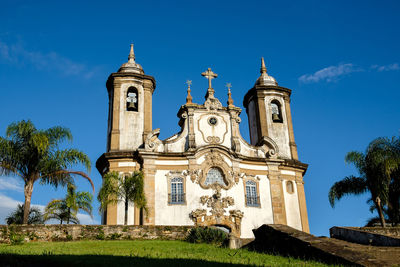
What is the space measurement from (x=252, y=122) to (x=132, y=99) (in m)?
8.98

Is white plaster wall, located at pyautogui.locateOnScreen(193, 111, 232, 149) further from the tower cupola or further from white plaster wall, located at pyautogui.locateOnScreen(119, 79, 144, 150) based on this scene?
the tower cupola

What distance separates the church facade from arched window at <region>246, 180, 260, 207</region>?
6cm

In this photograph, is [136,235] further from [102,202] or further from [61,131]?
[61,131]

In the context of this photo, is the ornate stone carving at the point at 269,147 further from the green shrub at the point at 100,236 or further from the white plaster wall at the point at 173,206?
the green shrub at the point at 100,236

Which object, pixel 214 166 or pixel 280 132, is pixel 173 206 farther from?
pixel 280 132

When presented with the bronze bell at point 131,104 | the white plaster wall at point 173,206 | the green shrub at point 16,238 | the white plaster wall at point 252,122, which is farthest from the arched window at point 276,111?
the green shrub at point 16,238

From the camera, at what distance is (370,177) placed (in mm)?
23031

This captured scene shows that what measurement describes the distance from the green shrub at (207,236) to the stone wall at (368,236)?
4.21 m

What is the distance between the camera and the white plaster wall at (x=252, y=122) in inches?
1215

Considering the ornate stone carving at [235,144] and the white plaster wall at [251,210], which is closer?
the white plaster wall at [251,210]

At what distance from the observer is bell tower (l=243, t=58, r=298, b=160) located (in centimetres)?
2964

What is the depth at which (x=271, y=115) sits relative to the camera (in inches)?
1195

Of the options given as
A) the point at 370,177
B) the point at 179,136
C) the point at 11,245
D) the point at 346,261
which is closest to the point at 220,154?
the point at 179,136

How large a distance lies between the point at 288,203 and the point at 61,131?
1472 cm
